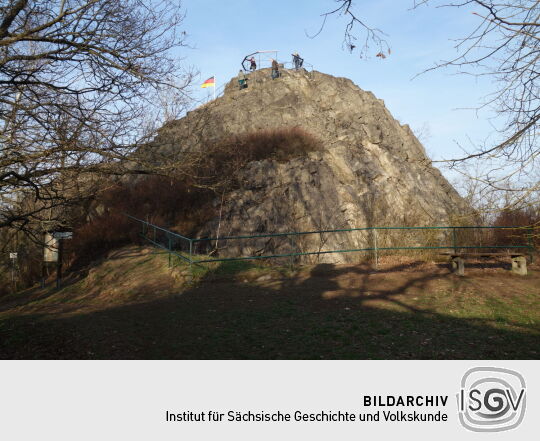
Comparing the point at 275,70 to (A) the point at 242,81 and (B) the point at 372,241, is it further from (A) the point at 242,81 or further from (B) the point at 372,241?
(B) the point at 372,241

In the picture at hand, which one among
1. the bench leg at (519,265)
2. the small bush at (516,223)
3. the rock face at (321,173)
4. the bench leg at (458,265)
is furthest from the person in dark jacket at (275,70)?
the bench leg at (519,265)

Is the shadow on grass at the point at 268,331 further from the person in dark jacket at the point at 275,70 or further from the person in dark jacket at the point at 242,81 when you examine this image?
the person in dark jacket at the point at 275,70

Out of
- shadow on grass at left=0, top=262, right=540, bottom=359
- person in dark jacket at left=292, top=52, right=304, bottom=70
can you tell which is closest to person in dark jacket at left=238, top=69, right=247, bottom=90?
person in dark jacket at left=292, top=52, right=304, bottom=70

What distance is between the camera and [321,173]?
69.1 ft

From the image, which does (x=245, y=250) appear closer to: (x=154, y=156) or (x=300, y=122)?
(x=154, y=156)

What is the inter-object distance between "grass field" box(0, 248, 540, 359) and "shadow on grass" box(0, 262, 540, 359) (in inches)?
0.7

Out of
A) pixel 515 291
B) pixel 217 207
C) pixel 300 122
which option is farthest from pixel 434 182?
pixel 515 291

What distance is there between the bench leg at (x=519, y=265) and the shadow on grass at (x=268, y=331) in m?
3.18

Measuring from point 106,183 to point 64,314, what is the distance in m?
3.16

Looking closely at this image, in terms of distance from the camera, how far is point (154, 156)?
29.8 ft

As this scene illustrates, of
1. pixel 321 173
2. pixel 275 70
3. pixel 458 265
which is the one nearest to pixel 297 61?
pixel 275 70

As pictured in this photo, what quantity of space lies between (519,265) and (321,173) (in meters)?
12.0

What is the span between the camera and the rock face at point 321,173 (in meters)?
17.7

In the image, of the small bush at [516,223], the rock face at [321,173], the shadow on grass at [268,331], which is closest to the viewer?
the shadow on grass at [268,331]
